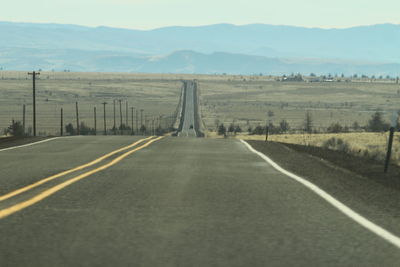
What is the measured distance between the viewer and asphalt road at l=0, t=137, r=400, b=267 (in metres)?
6.16

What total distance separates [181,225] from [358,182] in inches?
238

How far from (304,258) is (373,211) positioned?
10.7 ft

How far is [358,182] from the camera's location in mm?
12906

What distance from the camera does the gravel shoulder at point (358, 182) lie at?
919 centimetres

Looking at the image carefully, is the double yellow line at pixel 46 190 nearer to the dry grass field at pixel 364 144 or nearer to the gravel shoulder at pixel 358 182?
the gravel shoulder at pixel 358 182

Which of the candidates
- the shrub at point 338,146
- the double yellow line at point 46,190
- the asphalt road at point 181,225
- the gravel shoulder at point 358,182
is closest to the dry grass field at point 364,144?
the shrub at point 338,146

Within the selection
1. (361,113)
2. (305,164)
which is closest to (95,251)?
(305,164)

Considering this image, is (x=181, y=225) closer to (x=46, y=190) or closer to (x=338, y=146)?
(x=46, y=190)

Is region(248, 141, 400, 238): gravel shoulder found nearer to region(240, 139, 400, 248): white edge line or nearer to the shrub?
region(240, 139, 400, 248): white edge line

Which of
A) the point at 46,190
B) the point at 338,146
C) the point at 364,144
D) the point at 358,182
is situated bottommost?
the point at 364,144

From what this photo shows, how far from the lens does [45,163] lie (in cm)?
1521

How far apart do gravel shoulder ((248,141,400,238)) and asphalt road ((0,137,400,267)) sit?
1.75 ft

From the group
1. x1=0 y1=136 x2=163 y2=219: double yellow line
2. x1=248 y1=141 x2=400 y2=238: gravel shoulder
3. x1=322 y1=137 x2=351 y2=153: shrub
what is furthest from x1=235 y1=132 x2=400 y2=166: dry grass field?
x1=0 y1=136 x2=163 y2=219: double yellow line

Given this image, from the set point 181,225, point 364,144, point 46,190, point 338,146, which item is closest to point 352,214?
point 181,225
